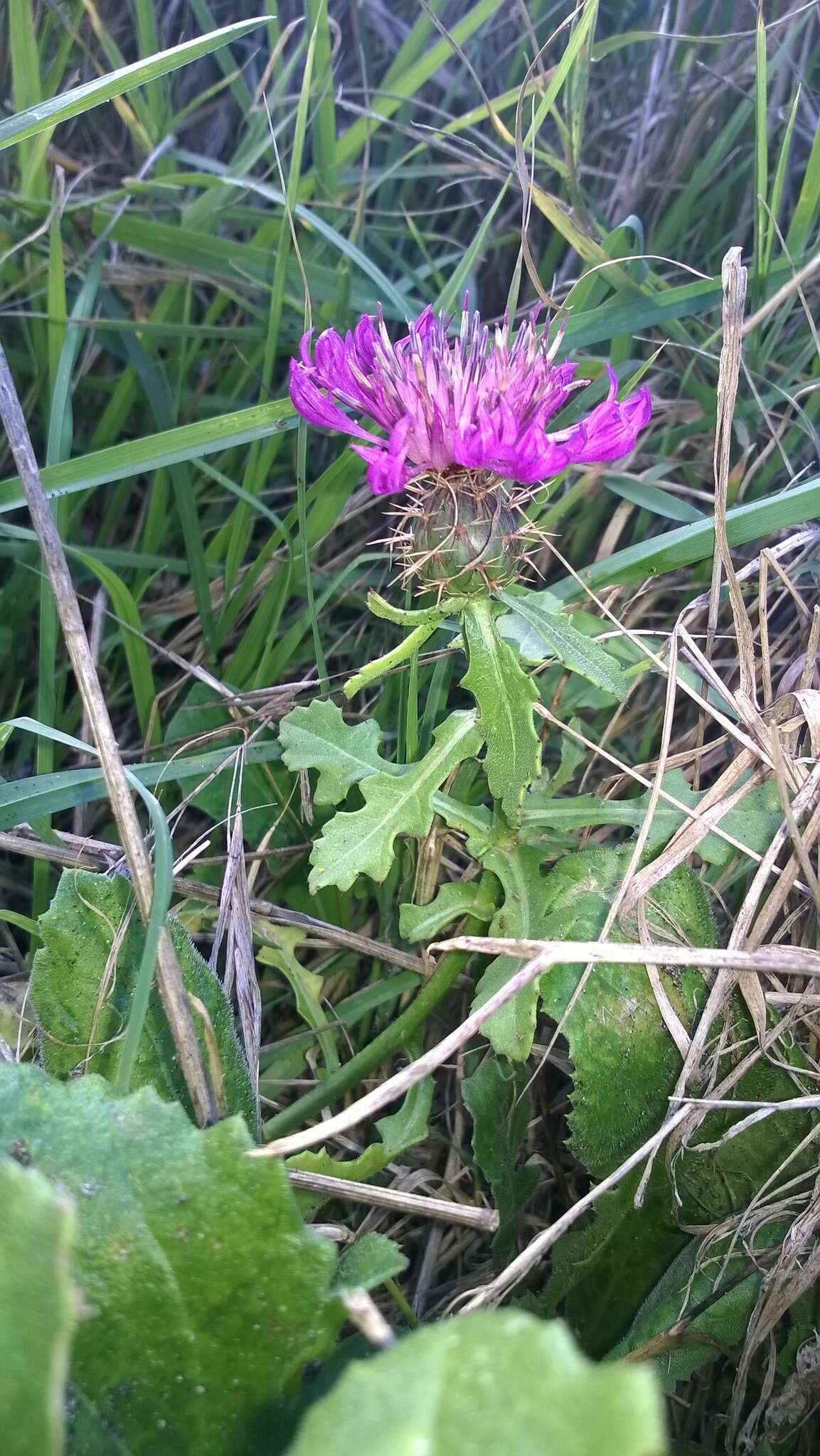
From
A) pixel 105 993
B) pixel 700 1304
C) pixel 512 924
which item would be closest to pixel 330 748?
pixel 512 924

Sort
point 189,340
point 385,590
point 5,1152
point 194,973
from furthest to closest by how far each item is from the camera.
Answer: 1. point 189,340
2. point 385,590
3. point 194,973
4. point 5,1152

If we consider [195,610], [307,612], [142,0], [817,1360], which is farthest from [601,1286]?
[142,0]

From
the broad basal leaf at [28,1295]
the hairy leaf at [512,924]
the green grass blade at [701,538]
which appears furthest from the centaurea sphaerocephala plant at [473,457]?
the broad basal leaf at [28,1295]

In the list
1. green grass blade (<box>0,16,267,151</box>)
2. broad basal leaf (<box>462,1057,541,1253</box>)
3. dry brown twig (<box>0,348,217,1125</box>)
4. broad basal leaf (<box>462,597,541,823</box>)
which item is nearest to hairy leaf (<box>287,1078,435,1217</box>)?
broad basal leaf (<box>462,1057,541,1253</box>)

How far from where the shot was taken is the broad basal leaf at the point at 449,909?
5.90 feet

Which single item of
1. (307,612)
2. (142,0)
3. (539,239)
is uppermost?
(142,0)

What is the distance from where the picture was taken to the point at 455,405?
164 cm

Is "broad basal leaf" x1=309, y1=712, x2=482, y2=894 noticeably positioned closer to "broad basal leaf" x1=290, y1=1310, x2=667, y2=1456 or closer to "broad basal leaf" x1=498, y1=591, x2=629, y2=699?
"broad basal leaf" x1=498, y1=591, x2=629, y2=699

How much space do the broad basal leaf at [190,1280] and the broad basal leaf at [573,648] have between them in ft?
2.90

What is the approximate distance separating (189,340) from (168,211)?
1.40 ft

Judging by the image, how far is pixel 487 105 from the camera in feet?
7.67

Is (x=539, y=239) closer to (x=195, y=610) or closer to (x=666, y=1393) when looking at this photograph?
(x=195, y=610)

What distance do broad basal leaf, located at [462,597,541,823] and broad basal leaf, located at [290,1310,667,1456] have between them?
1.05 meters

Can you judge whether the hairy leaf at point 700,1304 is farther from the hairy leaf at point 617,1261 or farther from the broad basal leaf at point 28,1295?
the broad basal leaf at point 28,1295
